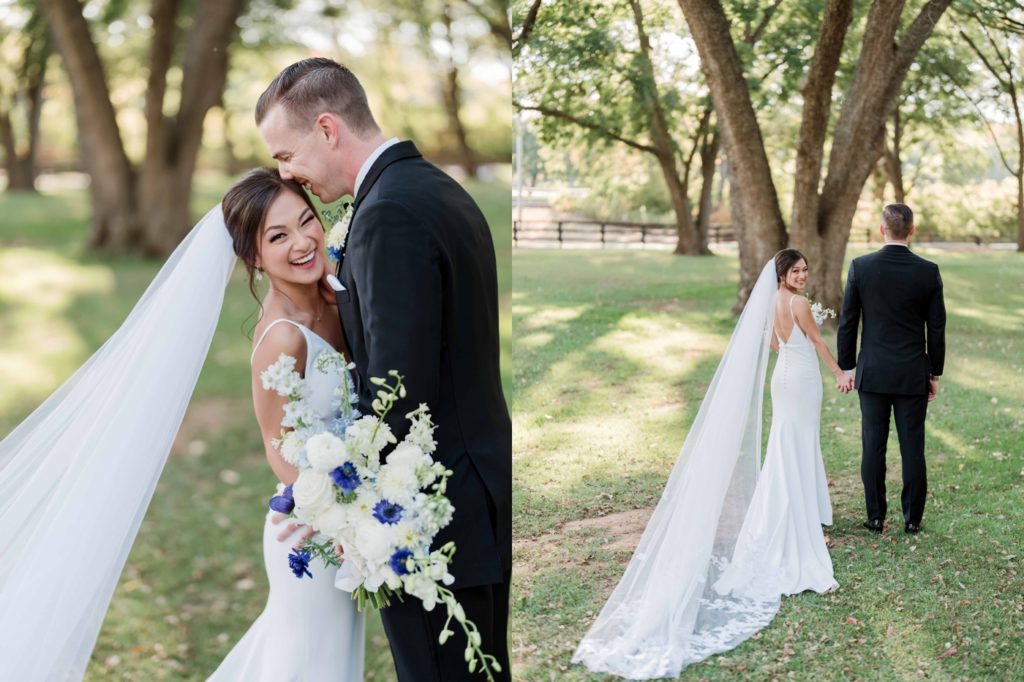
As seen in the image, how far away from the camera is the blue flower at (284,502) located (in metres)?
2.21

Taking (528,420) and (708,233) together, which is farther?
(528,420)

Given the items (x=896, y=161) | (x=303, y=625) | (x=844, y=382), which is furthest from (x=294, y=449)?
(x=896, y=161)

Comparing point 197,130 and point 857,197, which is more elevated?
point 197,130

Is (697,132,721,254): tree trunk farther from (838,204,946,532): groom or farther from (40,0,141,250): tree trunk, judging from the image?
(40,0,141,250): tree trunk

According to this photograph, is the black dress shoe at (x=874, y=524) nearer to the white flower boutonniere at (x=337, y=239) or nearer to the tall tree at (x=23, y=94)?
the white flower boutonniere at (x=337, y=239)

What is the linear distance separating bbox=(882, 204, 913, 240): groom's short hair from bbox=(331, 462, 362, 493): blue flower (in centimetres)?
167

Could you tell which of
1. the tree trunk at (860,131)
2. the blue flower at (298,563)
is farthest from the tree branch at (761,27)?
the blue flower at (298,563)

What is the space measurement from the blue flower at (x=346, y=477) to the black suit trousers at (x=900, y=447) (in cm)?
159

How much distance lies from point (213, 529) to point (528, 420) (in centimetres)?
310

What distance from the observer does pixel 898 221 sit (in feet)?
9.05

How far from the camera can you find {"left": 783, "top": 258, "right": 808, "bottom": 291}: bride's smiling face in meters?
2.92

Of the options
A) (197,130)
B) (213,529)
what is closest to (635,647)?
(213,529)

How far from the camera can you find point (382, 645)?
477 cm

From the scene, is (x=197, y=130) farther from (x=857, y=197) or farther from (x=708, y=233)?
(x=857, y=197)
